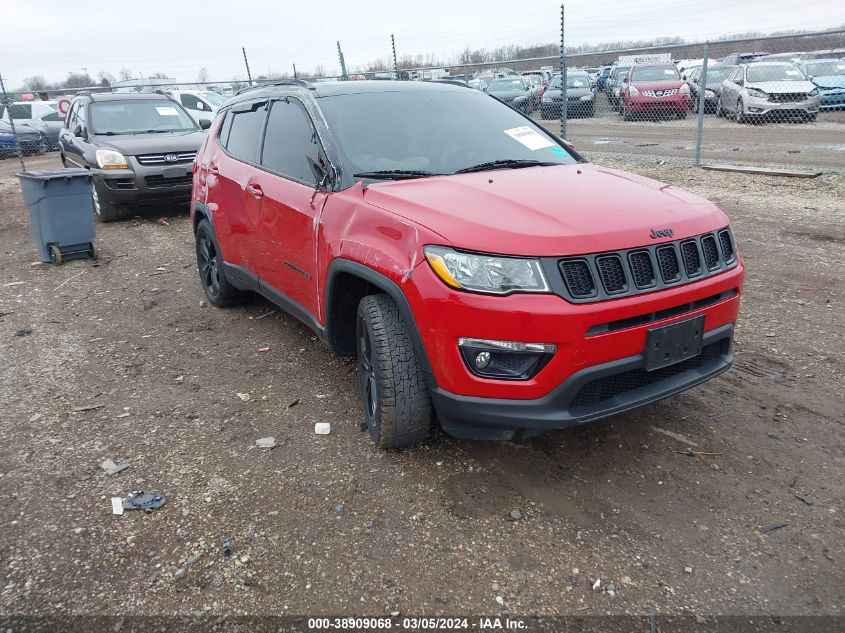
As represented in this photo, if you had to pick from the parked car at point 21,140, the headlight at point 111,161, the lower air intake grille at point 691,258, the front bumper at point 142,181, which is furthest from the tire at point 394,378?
the parked car at point 21,140

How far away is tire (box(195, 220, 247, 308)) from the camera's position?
17.3 ft

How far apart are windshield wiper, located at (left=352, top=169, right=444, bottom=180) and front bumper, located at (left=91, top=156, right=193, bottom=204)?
6623 mm

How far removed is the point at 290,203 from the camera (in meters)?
3.81

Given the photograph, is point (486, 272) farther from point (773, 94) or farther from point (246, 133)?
point (773, 94)

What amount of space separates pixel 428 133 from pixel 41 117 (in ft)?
73.7

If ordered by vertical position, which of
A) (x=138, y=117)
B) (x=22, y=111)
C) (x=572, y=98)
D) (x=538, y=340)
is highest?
(x=22, y=111)

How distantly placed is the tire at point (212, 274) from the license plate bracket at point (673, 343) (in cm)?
353

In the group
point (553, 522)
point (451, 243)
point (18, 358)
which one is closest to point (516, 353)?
point (451, 243)

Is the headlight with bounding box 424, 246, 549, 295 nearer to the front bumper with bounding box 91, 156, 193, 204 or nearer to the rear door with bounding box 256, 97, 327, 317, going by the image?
the rear door with bounding box 256, 97, 327, 317

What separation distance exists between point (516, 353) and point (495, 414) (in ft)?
0.91

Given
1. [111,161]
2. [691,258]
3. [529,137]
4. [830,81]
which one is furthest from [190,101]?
[691,258]

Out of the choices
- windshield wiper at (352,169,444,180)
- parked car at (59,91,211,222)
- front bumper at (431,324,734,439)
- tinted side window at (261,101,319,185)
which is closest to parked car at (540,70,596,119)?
parked car at (59,91,211,222)

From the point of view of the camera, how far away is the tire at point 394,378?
9.75 feet

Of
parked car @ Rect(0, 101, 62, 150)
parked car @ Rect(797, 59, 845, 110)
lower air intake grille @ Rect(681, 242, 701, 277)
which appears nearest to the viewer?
lower air intake grille @ Rect(681, 242, 701, 277)
